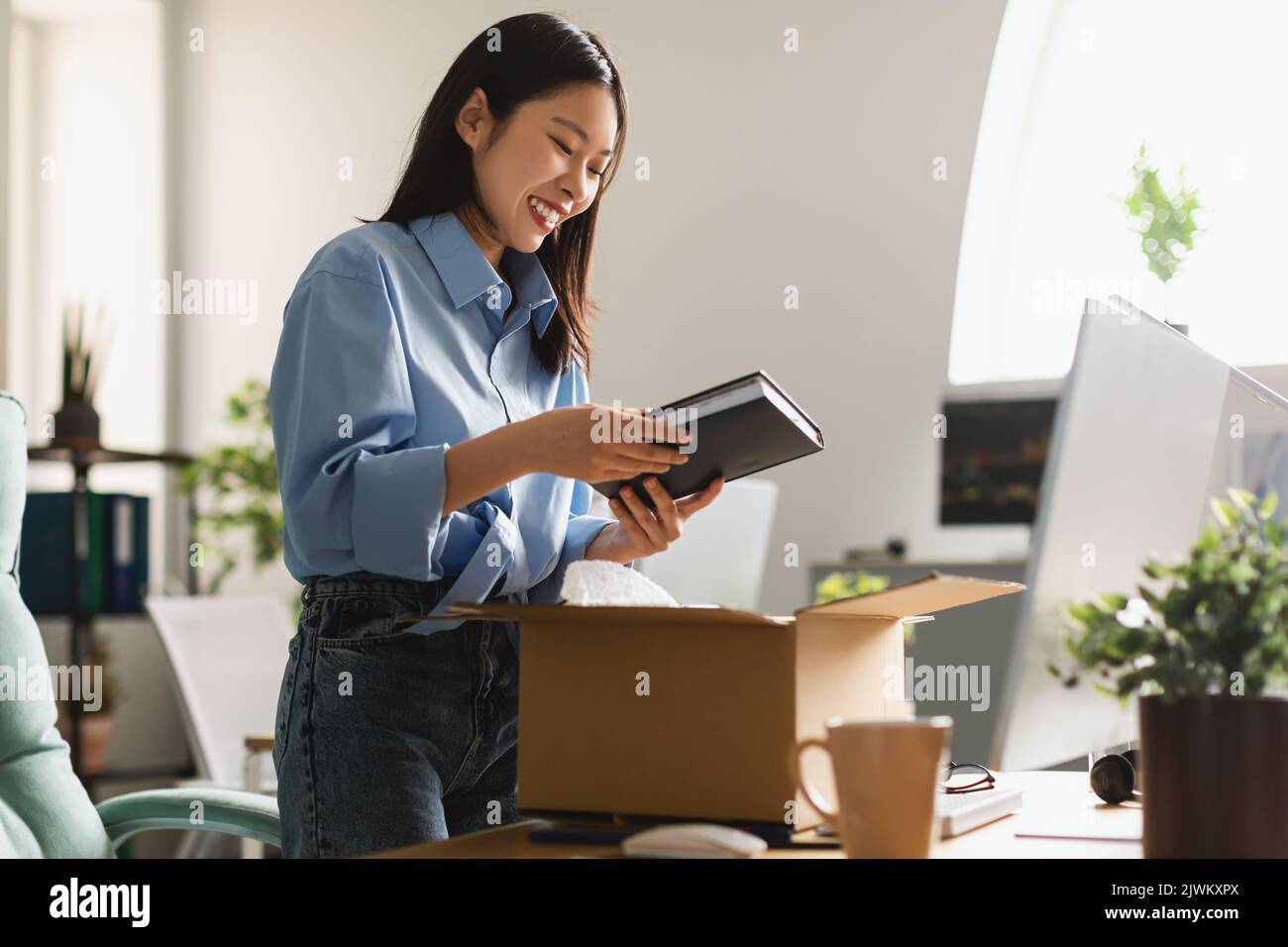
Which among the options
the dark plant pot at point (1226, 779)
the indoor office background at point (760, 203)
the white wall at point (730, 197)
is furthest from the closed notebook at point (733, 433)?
the white wall at point (730, 197)

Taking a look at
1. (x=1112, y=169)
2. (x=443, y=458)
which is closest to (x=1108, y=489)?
(x=443, y=458)

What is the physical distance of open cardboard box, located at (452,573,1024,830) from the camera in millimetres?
846

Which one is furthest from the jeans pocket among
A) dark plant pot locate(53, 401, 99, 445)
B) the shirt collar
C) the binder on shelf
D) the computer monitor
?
dark plant pot locate(53, 401, 99, 445)

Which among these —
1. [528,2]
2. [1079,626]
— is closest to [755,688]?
[1079,626]

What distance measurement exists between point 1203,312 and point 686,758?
401 cm

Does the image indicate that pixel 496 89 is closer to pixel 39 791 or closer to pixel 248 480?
pixel 39 791

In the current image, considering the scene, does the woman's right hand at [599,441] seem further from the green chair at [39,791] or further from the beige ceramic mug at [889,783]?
the green chair at [39,791]

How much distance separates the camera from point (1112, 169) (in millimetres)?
4559

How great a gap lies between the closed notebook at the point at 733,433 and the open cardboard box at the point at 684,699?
16cm

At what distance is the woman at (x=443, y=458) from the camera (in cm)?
101

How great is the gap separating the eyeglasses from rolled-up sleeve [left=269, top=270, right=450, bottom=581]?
0.50 meters

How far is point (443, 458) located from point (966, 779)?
57cm
